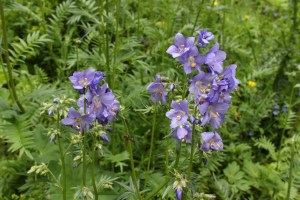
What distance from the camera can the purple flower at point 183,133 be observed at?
186cm

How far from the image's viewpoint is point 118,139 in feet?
10.4

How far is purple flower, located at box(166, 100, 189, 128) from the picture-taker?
6.11 ft

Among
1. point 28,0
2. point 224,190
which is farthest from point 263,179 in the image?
point 28,0

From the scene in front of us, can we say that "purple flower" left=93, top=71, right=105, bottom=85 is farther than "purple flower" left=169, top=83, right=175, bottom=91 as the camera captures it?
No

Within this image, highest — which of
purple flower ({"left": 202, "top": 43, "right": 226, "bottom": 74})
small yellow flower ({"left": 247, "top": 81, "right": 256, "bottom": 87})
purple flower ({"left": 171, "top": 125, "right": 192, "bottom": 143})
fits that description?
purple flower ({"left": 202, "top": 43, "right": 226, "bottom": 74})

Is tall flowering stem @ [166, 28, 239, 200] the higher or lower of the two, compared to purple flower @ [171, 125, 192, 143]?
higher

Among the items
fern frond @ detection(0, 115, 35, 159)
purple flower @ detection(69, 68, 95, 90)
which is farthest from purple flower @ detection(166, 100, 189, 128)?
fern frond @ detection(0, 115, 35, 159)

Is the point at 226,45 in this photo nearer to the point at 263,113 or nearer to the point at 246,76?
the point at 246,76

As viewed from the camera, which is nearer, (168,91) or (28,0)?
(168,91)

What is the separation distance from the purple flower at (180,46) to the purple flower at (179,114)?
0.21 metres

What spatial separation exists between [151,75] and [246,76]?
3.65ft

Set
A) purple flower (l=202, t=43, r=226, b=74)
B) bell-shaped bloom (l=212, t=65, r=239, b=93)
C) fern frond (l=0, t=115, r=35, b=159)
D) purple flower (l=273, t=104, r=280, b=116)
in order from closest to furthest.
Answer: bell-shaped bloom (l=212, t=65, r=239, b=93)
purple flower (l=202, t=43, r=226, b=74)
fern frond (l=0, t=115, r=35, b=159)
purple flower (l=273, t=104, r=280, b=116)

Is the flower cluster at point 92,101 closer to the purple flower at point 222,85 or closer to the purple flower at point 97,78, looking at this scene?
the purple flower at point 97,78

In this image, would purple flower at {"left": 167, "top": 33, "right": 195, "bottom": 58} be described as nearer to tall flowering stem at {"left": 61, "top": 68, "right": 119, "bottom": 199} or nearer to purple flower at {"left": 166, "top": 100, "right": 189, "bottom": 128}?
purple flower at {"left": 166, "top": 100, "right": 189, "bottom": 128}
